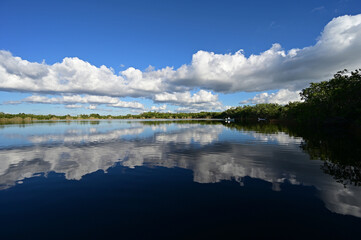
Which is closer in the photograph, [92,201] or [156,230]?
[156,230]

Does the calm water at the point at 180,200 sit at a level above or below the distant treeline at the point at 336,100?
below

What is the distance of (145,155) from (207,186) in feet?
43.5

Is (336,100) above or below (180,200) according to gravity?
above

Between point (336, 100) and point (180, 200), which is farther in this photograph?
point (336, 100)

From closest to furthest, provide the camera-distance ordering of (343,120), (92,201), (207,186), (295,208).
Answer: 1. (295,208)
2. (92,201)
3. (207,186)
4. (343,120)

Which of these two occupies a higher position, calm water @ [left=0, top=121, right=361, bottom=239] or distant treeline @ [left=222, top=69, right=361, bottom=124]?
distant treeline @ [left=222, top=69, right=361, bottom=124]

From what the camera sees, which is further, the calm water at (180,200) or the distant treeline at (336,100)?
the distant treeline at (336,100)

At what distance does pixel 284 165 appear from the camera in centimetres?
1997

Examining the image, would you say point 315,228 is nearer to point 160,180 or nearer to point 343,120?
point 160,180

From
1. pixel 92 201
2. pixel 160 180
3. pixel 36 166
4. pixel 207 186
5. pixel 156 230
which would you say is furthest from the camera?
pixel 36 166

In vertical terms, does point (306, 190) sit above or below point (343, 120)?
below

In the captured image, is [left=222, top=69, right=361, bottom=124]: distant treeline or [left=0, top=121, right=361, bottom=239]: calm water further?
[left=222, top=69, right=361, bottom=124]: distant treeline

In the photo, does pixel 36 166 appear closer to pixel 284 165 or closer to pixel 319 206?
pixel 319 206

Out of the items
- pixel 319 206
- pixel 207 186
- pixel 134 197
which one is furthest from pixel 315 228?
pixel 134 197
